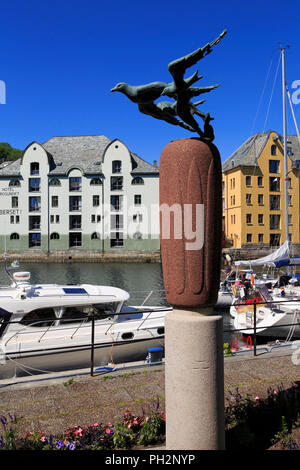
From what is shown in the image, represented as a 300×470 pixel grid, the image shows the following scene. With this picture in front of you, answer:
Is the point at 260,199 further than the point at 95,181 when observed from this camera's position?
No

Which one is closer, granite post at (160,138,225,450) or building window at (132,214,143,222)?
granite post at (160,138,225,450)

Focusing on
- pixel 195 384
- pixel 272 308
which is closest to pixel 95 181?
pixel 272 308

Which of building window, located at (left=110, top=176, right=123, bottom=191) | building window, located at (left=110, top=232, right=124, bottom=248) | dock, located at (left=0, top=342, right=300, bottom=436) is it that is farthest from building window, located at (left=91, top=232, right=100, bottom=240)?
dock, located at (left=0, top=342, right=300, bottom=436)

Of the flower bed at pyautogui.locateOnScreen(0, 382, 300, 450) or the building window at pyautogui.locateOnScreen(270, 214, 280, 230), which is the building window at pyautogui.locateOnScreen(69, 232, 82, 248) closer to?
the building window at pyautogui.locateOnScreen(270, 214, 280, 230)

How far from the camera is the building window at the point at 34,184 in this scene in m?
57.6

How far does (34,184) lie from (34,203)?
114 inches

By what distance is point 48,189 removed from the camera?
188 feet

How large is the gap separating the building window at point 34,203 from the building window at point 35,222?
112 centimetres

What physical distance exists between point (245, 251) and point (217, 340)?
5216 cm

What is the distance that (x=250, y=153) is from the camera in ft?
187

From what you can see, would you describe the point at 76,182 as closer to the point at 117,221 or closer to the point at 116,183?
the point at 116,183

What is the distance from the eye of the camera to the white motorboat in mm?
10125

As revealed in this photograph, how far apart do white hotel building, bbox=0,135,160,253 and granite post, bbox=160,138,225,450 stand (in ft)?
169
